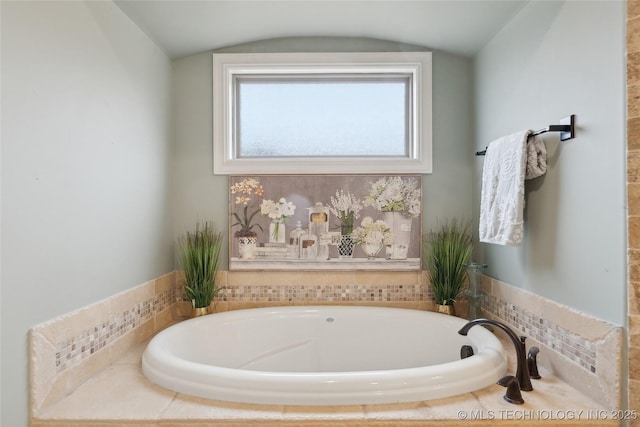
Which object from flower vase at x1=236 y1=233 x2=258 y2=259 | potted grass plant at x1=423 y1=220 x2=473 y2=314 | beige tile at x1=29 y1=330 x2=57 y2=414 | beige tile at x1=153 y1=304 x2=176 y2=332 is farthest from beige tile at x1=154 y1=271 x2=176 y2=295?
potted grass plant at x1=423 y1=220 x2=473 y2=314

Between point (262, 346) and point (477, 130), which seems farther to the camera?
point (477, 130)

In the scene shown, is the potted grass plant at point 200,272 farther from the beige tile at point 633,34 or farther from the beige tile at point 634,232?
the beige tile at point 633,34

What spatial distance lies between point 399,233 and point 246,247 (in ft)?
3.05

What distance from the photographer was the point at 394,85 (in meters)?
2.39

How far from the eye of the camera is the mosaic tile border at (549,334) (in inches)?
50.8

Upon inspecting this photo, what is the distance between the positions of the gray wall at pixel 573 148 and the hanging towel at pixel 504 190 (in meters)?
0.10

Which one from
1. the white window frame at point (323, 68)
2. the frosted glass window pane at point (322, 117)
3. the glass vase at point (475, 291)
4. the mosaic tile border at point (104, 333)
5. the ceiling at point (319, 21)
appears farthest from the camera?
the frosted glass window pane at point (322, 117)

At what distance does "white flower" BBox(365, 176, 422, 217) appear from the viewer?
2.27 meters

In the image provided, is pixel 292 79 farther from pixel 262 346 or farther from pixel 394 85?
pixel 262 346

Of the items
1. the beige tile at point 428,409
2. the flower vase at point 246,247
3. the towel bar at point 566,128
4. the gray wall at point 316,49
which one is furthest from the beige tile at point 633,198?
the flower vase at point 246,247

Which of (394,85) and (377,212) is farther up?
(394,85)

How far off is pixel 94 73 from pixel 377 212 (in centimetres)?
157

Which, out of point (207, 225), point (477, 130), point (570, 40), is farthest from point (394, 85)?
point (207, 225)

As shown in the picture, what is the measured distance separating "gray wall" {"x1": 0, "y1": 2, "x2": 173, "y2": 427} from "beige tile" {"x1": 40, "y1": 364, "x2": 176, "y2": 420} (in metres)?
0.13
